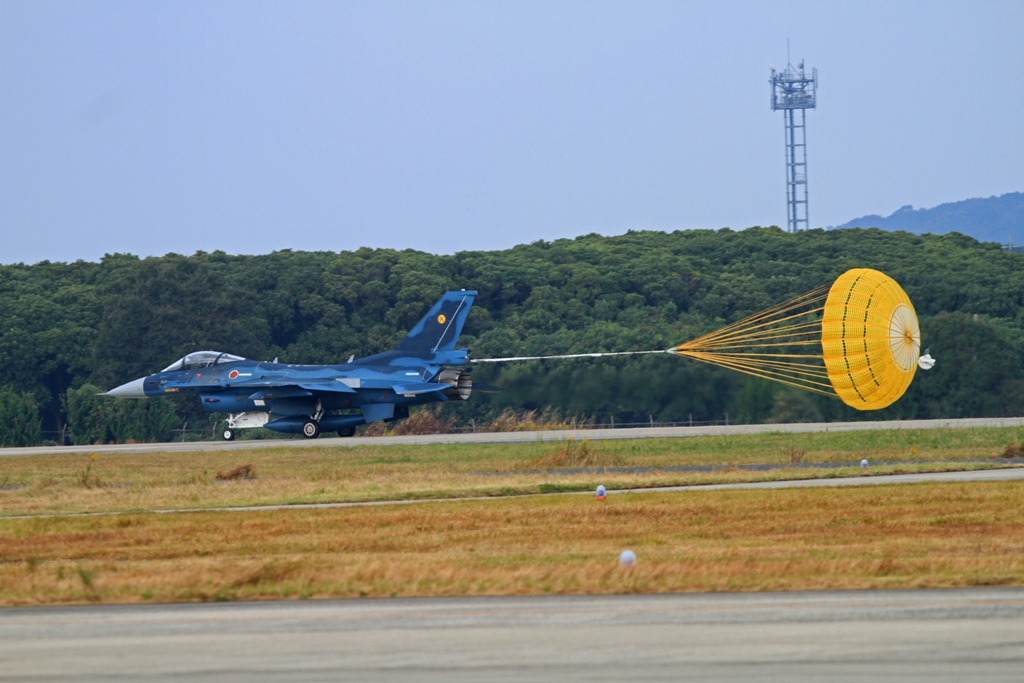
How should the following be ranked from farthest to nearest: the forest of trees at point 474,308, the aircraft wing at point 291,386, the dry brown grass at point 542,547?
the forest of trees at point 474,308 < the aircraft wing at point 291,386 < the dry brown grass at point 542,547

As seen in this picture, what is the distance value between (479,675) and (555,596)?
268cm

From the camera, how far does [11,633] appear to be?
860 cm

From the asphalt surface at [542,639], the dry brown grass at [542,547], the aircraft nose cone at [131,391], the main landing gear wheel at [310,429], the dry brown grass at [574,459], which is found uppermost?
the aircraft nose cone at [131,391]

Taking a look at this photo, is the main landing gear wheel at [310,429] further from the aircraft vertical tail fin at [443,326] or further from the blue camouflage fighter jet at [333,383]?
the aircraft vertical tail fin at [443,326]

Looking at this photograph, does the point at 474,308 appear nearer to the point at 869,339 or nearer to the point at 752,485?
the point at 869,339

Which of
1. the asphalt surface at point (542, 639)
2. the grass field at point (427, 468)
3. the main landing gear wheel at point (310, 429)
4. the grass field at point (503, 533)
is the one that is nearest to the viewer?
the asphalt surface at point (542, 639)

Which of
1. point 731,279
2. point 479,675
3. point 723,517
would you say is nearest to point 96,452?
point 723,517

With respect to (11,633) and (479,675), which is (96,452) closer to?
(11,633)

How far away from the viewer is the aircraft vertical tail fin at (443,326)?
37.3m

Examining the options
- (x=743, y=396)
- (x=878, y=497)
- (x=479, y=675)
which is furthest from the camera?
(x=743, y=396)

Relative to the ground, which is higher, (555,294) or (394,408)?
(555,294)

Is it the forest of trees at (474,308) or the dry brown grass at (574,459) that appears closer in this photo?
the dry brown grass at (574,459)

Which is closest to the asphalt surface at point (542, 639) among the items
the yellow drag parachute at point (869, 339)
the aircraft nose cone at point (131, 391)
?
the yellow drag parachute at point (869, 339)

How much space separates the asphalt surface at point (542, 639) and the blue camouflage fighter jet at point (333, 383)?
1069 inches
